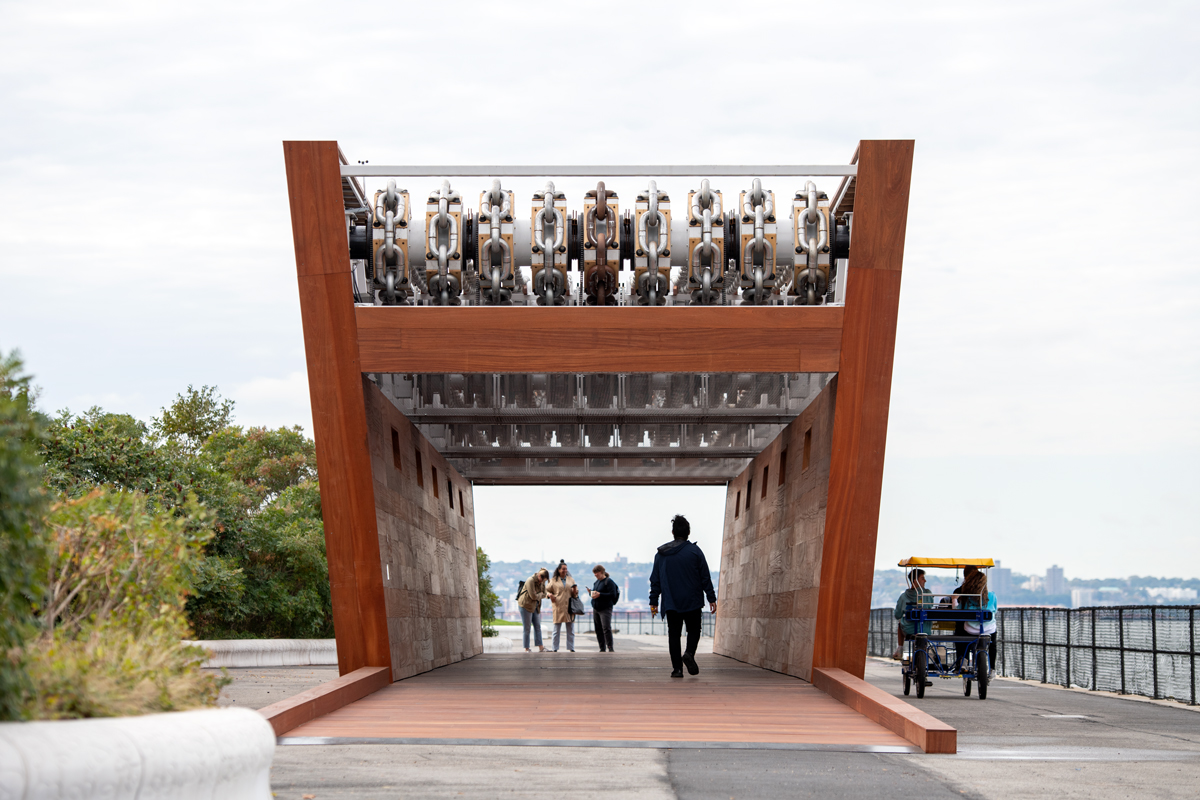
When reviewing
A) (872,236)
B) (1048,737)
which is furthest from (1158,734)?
(872,236)

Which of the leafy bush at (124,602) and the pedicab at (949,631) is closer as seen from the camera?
the leafy bush at (124,602)

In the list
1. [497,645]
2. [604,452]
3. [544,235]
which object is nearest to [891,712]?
[544,235]

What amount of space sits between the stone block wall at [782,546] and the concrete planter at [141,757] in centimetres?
865

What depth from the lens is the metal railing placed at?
46.5ft

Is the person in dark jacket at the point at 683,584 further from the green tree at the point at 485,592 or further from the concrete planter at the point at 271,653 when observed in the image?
the green tree at the point at 485,592

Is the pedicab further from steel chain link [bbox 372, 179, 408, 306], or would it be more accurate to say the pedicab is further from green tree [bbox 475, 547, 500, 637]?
green tree [bbox 475, 547, 500, 637]

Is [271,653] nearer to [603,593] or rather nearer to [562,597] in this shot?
[603,593]

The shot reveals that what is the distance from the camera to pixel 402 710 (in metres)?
10.5

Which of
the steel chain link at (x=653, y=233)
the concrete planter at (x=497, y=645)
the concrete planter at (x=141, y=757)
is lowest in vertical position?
the concrete planter at (x=497, y=645)

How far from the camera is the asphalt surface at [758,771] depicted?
6551 millimetres

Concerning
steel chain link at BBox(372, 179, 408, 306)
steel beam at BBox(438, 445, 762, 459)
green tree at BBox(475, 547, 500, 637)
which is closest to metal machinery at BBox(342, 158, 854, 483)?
steel chain link at BBox(372, 179, 408, 306)

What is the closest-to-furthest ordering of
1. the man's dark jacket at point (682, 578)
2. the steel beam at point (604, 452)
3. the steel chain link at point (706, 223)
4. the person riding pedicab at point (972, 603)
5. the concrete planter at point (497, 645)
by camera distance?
the steel chain link at point (706, 223), the person riding pedicab at point (972, 603), the man's dark jacket at point (682, 578), the steel beam at point (604, 452), the concrete planter at point (497, 645)

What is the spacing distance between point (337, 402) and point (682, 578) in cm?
428

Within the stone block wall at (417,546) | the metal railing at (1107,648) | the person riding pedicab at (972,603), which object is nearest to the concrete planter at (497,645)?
the stone block wall at (417,546)
